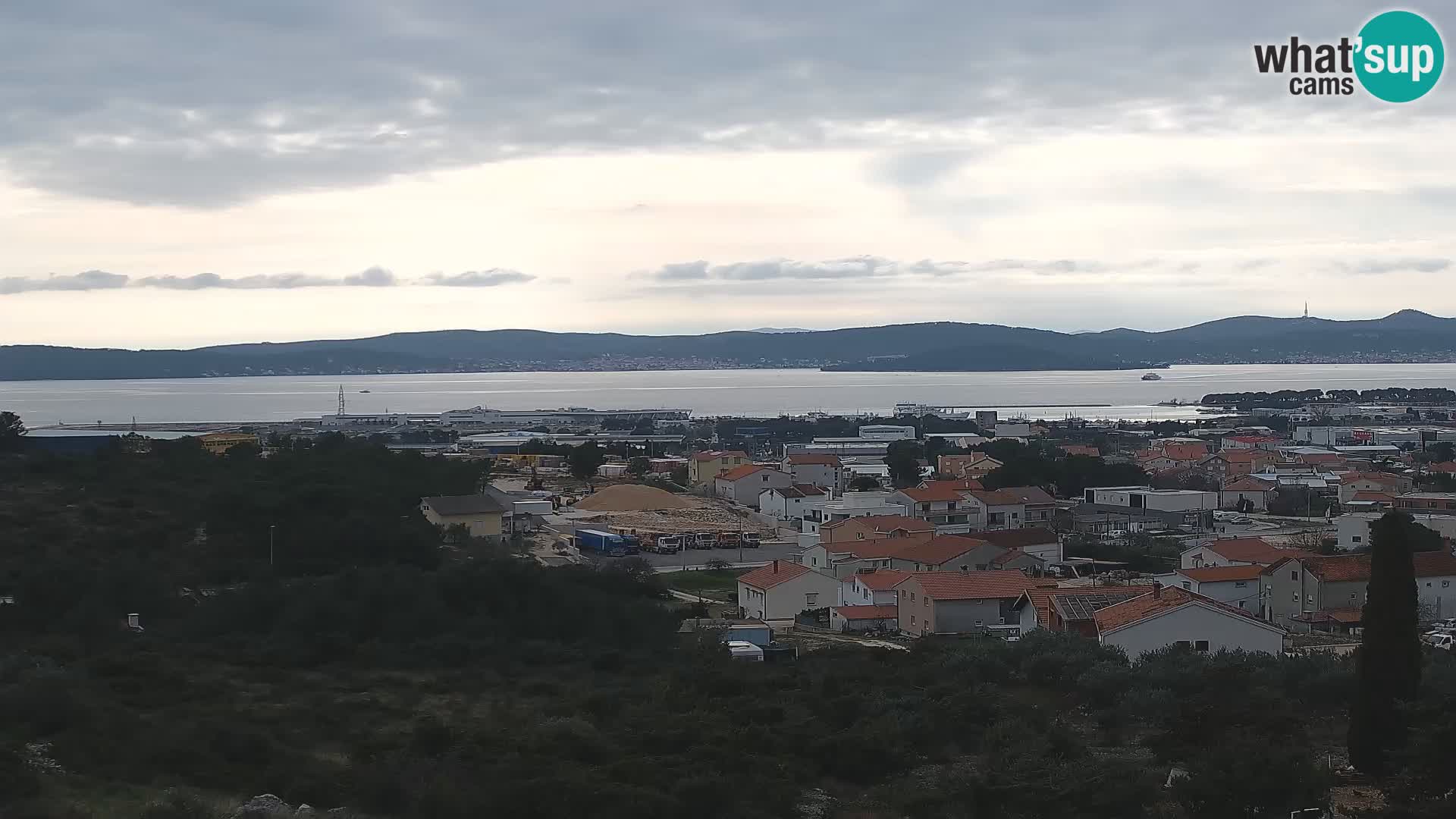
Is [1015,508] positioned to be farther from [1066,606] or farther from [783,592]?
[1066,606]

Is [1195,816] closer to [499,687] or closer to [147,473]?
[499,687]

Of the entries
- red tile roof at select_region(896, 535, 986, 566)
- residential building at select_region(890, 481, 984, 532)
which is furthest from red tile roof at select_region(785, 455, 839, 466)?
red tile roof at select_region(896, 535, 986, 566)

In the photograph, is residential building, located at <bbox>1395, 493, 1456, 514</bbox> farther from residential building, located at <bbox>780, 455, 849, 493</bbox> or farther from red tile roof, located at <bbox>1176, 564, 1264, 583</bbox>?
residential building, located at <bbox>780, 455, 849, 493</bbox>

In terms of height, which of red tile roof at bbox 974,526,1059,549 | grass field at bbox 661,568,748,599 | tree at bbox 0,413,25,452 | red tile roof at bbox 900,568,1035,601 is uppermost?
tree at bbox 0,413,25,452

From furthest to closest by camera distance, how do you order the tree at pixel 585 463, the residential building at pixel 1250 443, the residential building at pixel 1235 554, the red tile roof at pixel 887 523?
the residential building at pixel 1250 443
the tree at pixel 585 463
the red tile roof at pixel 887 523
the residential building at pixel 1235 554

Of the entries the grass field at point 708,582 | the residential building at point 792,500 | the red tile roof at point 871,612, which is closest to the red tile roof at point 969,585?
the red tile roof at point 871,612

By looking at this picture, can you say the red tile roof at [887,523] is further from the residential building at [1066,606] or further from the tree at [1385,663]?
the tree at [1385,663]

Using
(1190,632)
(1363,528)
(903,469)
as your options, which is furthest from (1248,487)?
(1190,632)
